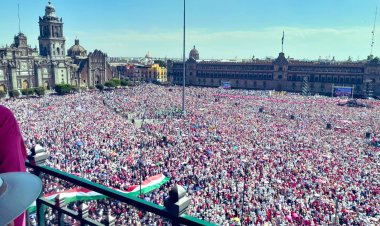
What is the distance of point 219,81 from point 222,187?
3546 inches

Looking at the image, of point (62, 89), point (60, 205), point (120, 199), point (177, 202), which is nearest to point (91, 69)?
point (62, 89)

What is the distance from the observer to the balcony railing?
3200 millimetres

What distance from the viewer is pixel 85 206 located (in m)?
4.16

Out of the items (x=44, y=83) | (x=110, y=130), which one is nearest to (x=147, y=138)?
(x=110, y=130)

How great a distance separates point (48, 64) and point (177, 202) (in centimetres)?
8907

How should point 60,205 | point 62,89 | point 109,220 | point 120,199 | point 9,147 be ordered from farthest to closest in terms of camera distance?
point 62,89 → point 60,205 → point 109,220 → point 120,199 → point 9,147

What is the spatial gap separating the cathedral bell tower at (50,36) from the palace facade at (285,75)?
36.5 meters

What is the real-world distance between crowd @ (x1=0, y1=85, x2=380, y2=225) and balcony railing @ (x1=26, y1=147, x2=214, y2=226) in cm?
28

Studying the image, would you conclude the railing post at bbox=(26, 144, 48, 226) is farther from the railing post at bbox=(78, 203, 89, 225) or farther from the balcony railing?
the railing post at bbox=(78, 203, 89, 225)

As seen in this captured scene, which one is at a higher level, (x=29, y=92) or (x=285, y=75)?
(x=285, y=75)

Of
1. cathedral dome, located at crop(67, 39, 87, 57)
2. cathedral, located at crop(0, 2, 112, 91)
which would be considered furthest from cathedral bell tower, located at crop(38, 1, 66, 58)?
cathedral dome, located at crop(67, 39, 87, 57)

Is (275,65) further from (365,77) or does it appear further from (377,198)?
(377,198)

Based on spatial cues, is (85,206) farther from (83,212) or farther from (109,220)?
(109,220)

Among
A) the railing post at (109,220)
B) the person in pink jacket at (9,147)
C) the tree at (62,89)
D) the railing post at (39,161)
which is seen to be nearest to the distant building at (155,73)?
the tree at (62,89)
